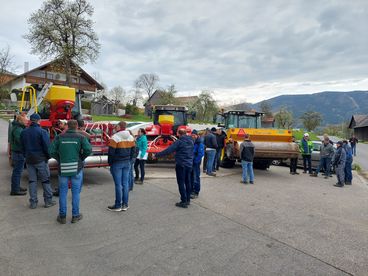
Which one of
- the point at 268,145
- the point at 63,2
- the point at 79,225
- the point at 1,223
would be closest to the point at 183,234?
the point at 79,225

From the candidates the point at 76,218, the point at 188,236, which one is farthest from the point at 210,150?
the point at 76,218

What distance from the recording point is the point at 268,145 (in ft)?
33.6

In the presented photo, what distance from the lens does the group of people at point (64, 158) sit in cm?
502

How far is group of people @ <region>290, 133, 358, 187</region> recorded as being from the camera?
394 inches

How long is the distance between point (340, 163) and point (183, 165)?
6503 mm

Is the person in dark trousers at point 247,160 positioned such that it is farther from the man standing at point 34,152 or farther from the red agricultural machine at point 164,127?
the man standing at point 34,152

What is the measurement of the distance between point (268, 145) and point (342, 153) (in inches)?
98.6

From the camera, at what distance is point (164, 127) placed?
470 inches

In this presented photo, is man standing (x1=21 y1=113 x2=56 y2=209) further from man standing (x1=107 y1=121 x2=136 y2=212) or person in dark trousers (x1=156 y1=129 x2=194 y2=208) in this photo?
person in dark trousers (x1=156 y1=129 x2=194 y2=208)

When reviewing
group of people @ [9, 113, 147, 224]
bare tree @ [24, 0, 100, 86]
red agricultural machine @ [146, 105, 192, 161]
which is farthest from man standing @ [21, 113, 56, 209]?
bare tree @ [24, 0, 100, 86]

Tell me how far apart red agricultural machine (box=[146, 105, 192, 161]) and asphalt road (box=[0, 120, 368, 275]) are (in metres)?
3.95

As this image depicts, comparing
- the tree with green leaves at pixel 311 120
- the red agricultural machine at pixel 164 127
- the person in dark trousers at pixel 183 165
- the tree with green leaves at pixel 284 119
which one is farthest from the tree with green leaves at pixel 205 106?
the person in dark trousers at pixel 183 165

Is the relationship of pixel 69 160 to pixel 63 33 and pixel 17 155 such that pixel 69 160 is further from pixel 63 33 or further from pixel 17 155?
pixel 63 33

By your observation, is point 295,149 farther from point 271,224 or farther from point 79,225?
point 79,225
